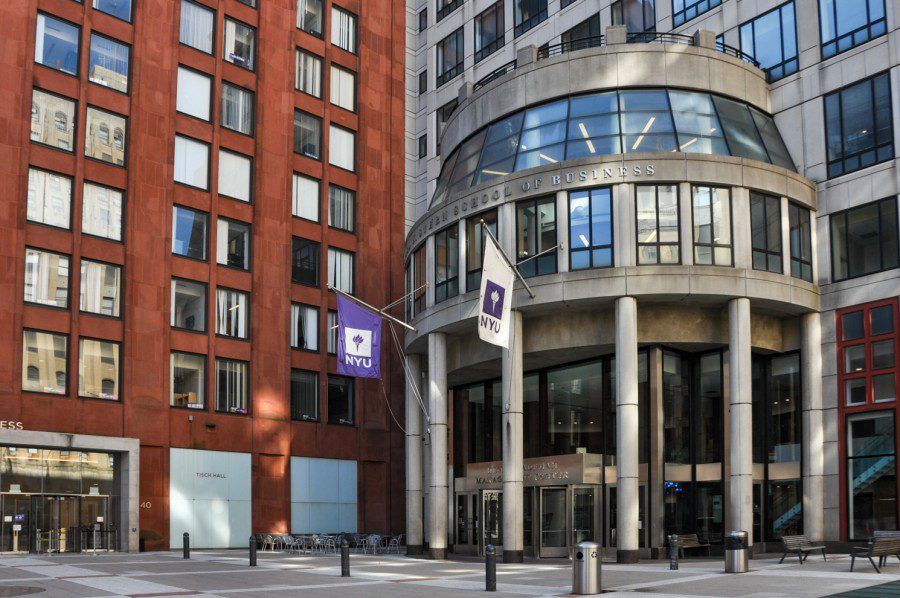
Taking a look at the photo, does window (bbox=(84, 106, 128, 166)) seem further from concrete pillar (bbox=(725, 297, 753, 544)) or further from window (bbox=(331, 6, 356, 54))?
concrete pillar (bbox=(725, 297, 753, 544))

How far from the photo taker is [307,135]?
174 ft

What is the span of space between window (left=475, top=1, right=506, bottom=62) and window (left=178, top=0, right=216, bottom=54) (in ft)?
46.0

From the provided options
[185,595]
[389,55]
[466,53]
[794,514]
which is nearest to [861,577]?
[794,514]

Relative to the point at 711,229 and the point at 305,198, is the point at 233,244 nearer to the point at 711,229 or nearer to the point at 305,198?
the point at 305,198

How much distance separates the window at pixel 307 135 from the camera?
5275cm

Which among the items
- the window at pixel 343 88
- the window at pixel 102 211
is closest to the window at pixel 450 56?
the window at pixel 343 88

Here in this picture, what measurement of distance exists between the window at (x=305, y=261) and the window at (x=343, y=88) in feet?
28.7

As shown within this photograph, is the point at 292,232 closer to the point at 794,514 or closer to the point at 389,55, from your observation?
the point at 389,55

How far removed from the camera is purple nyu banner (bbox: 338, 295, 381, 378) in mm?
37312

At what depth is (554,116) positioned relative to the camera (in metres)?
36.8

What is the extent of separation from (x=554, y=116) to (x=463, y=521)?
1758 centimetres

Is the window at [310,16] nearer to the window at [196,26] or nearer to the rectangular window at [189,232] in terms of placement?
the window at [196,26]

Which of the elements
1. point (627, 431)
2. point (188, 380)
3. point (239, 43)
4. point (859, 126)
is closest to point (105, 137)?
point (239, 43)

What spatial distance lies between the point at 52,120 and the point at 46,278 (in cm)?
701
